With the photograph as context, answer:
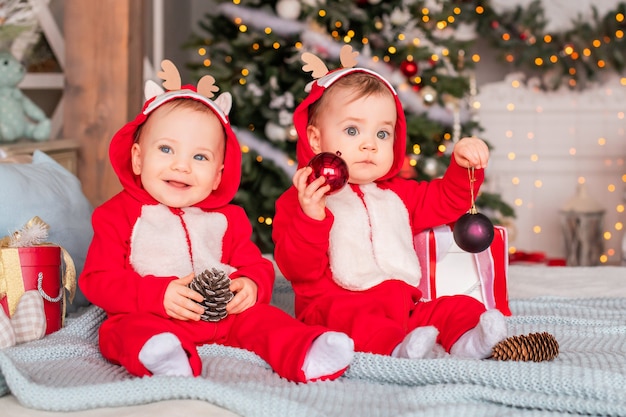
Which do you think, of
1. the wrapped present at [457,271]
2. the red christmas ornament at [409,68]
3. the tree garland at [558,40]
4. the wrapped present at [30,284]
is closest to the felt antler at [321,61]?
the wrapped present at [457,271]

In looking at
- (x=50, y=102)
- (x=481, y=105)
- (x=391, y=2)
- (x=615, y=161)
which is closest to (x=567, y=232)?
(x=615, y=161)

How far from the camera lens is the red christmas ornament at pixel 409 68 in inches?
148

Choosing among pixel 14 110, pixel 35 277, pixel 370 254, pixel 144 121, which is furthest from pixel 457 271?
pixel 14 110

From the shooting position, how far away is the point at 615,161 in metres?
4.96

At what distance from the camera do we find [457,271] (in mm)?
2037

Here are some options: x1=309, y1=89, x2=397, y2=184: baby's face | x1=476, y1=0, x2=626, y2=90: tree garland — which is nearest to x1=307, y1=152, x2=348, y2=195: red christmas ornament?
x1=309, y1=89, x2=397, y2=184: baby's face

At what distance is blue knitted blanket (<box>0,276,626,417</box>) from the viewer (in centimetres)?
126

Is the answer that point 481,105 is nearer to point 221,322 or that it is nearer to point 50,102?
point 50,102

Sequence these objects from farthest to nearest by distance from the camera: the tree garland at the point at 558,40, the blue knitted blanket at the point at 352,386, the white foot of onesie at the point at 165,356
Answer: the tree garland at the point at 558,40
the white foot of onesie at the point at 165,356
the blue knitted blanket at the point at 352,386

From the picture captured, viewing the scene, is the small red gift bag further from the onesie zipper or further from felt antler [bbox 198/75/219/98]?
felt antler [bbox 198/75/219/98]

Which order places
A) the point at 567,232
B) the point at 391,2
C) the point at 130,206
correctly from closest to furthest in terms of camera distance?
the point at 130,206 → the point at 391,2 → the point at 567,232

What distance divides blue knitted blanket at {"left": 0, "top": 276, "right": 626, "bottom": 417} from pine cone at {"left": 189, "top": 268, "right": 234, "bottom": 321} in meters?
0.08

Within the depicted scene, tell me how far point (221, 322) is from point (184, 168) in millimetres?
334

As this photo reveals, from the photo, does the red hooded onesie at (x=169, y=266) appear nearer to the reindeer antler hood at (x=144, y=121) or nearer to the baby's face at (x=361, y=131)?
the reindeer antler hood at (x=144, y=121)
